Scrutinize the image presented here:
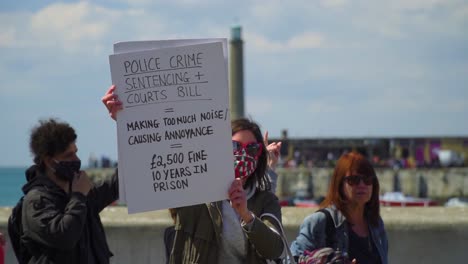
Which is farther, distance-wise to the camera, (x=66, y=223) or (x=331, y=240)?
(x=331, y=240)

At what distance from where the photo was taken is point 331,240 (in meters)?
5.43

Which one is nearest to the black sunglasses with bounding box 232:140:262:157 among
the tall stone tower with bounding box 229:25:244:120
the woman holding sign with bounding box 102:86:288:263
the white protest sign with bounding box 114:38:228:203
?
the woman holding sign with bounding box 102:86:288:263

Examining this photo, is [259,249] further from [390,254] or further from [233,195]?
[390,254]

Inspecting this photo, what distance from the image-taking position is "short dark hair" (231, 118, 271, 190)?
4.78 meters

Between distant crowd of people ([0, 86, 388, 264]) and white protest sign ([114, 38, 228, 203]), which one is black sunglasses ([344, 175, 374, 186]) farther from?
white protest sign ([114, 38, 228, 203])

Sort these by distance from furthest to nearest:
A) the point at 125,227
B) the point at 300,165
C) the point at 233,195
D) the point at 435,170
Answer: the point at 300,165, the point at 435,170, the point at 125,227, the point at 233,195

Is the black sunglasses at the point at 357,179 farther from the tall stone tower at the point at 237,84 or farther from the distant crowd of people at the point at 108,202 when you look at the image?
the tall stone tower at the point at 237,84

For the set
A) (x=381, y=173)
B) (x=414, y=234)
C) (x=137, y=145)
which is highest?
(x=137, y=145)

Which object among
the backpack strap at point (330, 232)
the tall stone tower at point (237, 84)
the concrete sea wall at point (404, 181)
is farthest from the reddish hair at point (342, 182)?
the tall stone tower at point (237, 84)

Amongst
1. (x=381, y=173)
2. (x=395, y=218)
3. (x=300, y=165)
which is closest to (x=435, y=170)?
(x=381, y=173)

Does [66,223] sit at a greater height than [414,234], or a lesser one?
greater

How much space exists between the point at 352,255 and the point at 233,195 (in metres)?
1.40

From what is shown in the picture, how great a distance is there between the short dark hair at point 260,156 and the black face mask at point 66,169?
0.91 metres

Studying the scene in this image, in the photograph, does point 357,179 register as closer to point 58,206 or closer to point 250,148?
point 250,148
